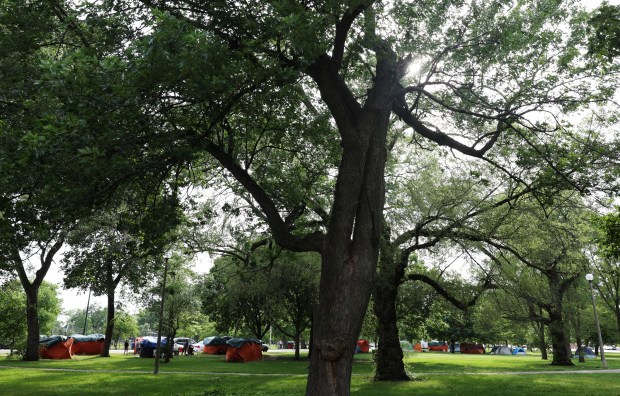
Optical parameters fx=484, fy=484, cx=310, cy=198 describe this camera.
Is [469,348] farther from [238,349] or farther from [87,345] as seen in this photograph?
[87,345]

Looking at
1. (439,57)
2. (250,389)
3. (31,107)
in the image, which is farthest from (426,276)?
(31,107)

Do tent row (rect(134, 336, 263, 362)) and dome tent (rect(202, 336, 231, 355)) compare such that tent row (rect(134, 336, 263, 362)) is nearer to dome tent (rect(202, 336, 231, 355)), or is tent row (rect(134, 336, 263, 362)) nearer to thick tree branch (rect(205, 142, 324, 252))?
dome tent (rect(202, 336, 231, 355))

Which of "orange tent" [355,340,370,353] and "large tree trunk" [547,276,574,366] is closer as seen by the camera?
"large tree trunk" [547,276,574,366]

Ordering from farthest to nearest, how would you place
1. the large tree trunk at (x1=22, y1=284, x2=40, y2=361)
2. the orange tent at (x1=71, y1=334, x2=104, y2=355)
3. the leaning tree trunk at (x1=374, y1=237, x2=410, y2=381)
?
the orange tent at (x1=71, y1=334, x2=104, y2=355), the large tree trunk at (x1=22, y1=284, x2=40, y2=361), the leaning tree trunk at (x1=374, y1=237, x2=410, y2=381)

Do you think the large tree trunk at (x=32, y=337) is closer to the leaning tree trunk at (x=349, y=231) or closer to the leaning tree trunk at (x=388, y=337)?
the leaning tree trunk at (x=388, y=337)

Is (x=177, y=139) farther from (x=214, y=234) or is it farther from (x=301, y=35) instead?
(x=214, y=234)

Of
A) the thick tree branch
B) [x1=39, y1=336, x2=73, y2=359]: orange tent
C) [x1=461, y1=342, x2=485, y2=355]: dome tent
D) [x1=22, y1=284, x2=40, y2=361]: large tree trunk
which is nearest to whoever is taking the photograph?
the thick tree branch

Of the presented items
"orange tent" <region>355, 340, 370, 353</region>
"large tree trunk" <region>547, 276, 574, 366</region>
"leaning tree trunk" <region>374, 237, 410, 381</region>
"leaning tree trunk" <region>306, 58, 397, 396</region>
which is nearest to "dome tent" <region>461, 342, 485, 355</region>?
"orange tent" <region>355, 340, 370, 353</region>

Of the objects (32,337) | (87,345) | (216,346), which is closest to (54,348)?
(32,337)

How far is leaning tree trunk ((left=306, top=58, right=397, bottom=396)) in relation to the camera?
24.5ft

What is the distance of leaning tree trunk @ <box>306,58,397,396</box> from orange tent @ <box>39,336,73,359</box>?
31189 mm

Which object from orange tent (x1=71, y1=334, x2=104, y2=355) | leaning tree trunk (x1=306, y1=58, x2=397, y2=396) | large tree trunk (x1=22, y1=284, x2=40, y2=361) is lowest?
orange tent (x1=71, y1=334, x2=104, y2=355)

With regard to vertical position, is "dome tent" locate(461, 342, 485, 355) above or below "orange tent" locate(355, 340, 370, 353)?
below

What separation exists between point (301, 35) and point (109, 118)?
9.55 feet
